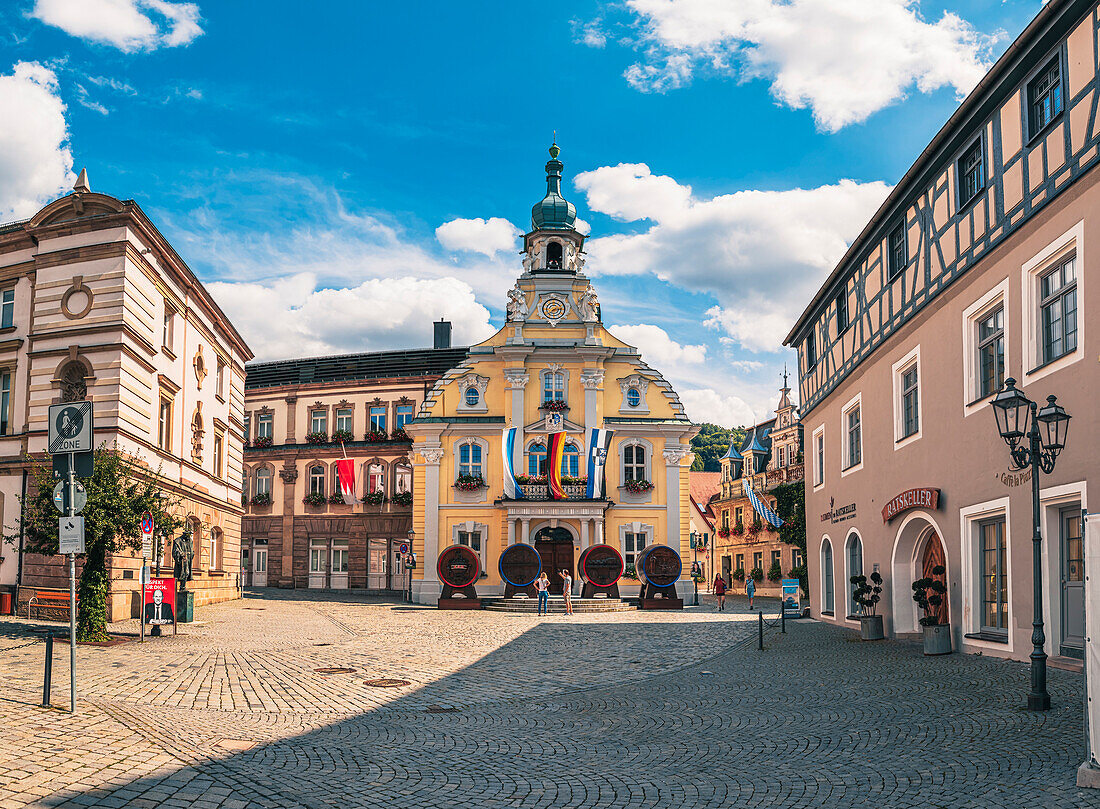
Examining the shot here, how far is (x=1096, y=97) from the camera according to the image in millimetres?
13156

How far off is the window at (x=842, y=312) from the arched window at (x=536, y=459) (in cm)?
1860

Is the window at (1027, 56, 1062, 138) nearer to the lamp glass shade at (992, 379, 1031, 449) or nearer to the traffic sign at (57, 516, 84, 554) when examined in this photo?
the lamp glass shade at (992, 379, 1031, 449)

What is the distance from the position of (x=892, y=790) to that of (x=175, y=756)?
6709 millimetres

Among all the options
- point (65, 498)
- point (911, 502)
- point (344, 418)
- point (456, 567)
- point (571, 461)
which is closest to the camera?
point (65, 498)

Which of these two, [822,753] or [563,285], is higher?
[563,285]

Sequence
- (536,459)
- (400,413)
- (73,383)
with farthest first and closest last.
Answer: (400,413), (536,459), (73,383)

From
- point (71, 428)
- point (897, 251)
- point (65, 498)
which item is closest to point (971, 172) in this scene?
point (897, 251)

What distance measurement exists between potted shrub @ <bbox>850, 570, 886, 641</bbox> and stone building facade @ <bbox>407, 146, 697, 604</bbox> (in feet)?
66.0

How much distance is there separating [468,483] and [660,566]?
31.9ft

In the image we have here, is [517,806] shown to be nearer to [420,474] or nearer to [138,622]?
[138,622]

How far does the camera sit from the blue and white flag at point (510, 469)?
41.8 metres

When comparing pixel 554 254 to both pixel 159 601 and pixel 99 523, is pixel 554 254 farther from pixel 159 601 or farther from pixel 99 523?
pixel 99 523

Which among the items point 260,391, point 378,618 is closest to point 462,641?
point 378,618

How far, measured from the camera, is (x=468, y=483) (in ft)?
140
